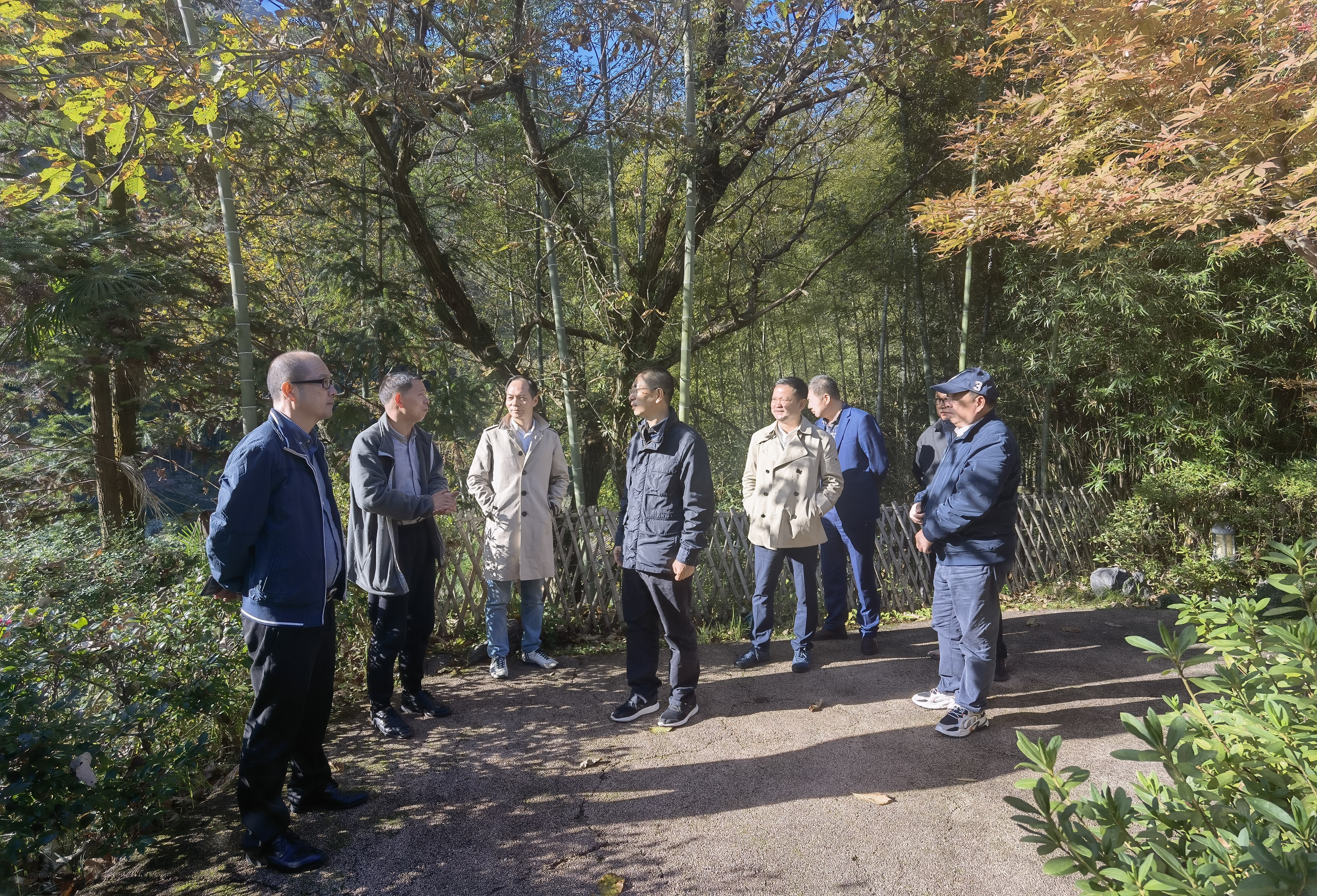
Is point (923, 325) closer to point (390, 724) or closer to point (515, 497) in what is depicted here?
point (515, 497)

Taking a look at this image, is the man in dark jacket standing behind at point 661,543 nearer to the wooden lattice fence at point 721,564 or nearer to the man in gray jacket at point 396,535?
the man in gray jacket at point 396,535

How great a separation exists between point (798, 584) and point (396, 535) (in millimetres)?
2099

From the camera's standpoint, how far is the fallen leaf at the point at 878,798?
2430 mm

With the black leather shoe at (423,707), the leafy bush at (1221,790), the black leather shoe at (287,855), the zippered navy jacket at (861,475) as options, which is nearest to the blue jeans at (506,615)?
the black leather shoe at (423,707)

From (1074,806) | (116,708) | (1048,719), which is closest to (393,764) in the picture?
(116,708)

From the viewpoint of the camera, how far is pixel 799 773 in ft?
8.69

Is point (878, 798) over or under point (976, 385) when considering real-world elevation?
under

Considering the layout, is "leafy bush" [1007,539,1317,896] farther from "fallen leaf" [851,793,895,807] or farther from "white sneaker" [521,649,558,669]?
"white sneaker" [521,649,558,669]

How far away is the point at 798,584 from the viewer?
3.73 m

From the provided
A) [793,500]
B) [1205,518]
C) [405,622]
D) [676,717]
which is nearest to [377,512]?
[405,622]

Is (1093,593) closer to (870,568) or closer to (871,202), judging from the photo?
(870,568)

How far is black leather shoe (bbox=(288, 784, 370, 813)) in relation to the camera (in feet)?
7.84

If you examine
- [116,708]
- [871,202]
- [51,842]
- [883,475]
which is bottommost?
[51,842]

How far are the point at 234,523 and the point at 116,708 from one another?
832 mm
